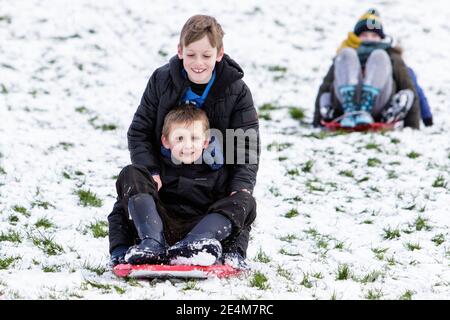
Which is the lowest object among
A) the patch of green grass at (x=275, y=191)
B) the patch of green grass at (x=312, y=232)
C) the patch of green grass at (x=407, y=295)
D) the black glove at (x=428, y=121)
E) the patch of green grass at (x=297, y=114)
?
the patch of green grass at (x=407, y=295)

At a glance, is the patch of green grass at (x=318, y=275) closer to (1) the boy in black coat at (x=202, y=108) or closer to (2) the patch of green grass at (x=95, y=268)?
(1) the boy in black coat at (x=202, y=108)

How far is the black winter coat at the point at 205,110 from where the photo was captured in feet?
14.3

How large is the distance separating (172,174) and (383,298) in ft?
4.87

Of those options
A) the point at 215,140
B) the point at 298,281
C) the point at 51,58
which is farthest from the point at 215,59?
the point at 51,58

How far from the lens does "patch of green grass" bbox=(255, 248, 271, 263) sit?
175 inches

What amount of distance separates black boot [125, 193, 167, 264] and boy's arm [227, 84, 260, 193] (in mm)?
599

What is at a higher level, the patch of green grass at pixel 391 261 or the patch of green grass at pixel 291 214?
the patch of green grass at pixel 291 214

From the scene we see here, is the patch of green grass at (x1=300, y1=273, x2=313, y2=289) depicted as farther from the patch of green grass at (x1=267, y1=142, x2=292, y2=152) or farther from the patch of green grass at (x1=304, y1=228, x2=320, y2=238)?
the patch of green grass at (x1=267, y1=142, x2=292, y2=152)

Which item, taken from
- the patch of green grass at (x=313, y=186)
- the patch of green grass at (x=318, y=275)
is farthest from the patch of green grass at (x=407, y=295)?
the patch of green grass at (x=313, y=186)

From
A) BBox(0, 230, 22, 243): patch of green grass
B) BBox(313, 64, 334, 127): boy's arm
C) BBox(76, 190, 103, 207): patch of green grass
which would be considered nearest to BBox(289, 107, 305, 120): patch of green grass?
BBox(313, 64, 334, 127): boy's arm

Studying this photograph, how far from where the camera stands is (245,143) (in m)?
4.42
